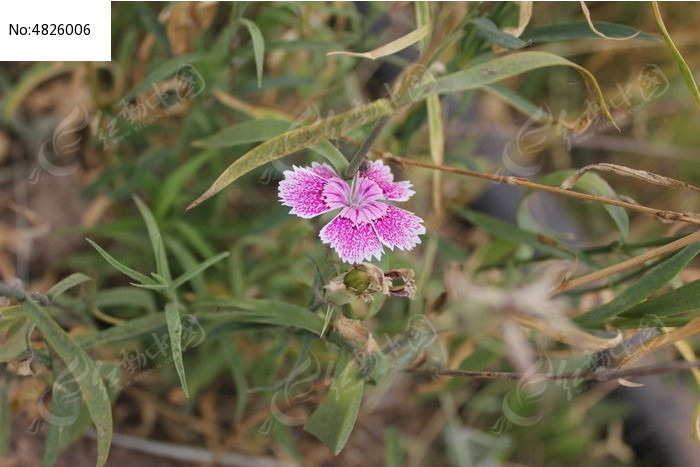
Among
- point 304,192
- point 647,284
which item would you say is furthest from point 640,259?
point 304,192

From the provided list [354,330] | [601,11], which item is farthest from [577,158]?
[354,330]

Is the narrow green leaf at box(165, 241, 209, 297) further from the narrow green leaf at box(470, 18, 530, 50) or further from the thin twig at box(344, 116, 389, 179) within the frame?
the narrow green leaf at box(470, 18, 530, 50)

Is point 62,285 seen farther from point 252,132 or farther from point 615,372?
point 615,372

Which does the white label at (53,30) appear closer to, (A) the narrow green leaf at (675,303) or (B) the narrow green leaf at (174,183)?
(B) the narrow green leaf at (174,183)

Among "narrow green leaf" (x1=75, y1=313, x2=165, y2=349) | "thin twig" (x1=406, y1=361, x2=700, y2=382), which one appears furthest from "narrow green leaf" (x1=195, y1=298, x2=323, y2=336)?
"thin twig" (x1=406, y1=361, x2=700, y2=382)

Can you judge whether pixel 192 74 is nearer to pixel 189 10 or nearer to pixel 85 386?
pixel 189 10

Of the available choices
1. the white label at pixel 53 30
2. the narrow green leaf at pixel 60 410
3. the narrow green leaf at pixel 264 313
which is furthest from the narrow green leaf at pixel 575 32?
the narrow green leaf at pixel 60 410
